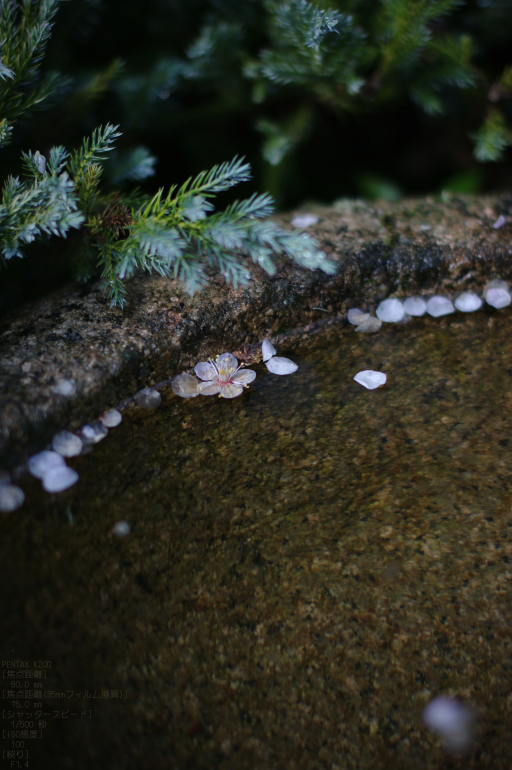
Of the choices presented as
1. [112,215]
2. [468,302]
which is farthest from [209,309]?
[468,302]

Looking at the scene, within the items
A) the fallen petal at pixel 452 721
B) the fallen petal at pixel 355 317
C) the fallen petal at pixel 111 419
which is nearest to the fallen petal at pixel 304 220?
the fallen petal at pixel 355 317

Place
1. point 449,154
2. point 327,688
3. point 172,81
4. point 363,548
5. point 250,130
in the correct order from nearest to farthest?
point 327,688, point 363,548, point 172,81, point 250,130, point 449,154

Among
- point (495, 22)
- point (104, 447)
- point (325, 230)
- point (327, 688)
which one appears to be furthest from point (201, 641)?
point (495, 22)

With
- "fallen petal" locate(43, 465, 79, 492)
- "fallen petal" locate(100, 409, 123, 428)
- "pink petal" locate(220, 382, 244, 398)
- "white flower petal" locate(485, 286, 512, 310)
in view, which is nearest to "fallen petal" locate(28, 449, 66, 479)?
"fallen petal" locate(43, 465, 79, 492)

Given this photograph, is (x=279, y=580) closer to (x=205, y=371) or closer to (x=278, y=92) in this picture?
(x=205, y=371)

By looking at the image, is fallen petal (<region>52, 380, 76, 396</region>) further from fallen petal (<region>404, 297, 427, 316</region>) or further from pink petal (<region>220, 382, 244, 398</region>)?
fallen petal (<region>404, 297, 427, 316</region>)

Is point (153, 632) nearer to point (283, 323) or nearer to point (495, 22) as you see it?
point (283, 323)

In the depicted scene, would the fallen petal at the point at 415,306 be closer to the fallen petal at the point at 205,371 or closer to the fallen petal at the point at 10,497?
the fallen petal at the point at 205,371

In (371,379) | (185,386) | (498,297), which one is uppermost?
Result: (185,386)
